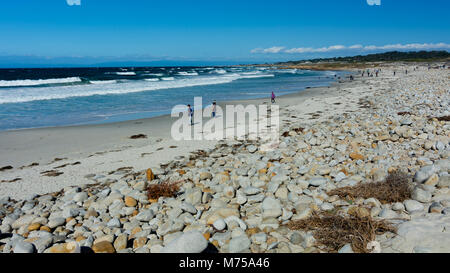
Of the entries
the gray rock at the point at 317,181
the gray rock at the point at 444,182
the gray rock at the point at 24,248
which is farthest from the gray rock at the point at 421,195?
the gray rock at the point at 24,248

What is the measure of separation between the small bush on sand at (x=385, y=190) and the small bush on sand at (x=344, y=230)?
80cm

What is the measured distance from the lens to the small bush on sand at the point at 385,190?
4.25m

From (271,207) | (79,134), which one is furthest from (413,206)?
(79,134)

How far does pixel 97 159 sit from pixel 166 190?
476cm

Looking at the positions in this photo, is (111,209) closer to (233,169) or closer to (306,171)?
(233,169)

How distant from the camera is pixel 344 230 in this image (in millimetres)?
3514

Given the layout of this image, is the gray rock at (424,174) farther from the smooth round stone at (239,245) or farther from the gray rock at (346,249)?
the smooth round stone at (239,245)

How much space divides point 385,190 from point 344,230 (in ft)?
4.63

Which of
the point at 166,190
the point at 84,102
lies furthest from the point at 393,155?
the point at 84,102

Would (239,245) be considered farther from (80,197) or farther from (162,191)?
(80,197)

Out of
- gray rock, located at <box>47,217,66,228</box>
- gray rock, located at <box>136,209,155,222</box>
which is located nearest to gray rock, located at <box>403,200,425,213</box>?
gray rock, located at <box>136,209,155,222</box>

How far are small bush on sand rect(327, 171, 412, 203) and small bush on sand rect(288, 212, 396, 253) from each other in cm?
80

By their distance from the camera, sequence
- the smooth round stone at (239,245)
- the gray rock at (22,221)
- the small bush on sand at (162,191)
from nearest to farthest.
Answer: the smooth round stone at (239,245) → the gray rock at (22,221) → the small bush on sand at (162,191)

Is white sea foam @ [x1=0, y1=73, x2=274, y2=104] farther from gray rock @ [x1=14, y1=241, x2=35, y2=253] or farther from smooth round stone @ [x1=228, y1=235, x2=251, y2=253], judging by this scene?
smooth round stone @ [x1=228, y1=235, x2=251, y2=253]
